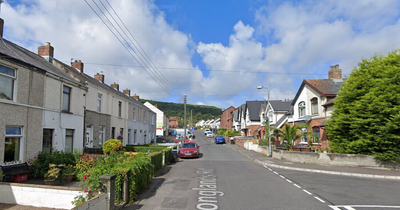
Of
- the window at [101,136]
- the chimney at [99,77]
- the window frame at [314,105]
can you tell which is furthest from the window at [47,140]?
the window frame at [314,105]

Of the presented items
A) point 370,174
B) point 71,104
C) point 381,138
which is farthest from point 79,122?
point 381,138

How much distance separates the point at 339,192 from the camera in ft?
29.0

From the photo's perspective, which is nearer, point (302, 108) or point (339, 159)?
point (339, 159)

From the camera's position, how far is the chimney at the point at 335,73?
25.0 m

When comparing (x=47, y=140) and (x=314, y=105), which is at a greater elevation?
(x=314, y=105)

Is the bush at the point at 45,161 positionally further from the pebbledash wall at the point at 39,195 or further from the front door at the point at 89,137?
the front door at the point at 89,137

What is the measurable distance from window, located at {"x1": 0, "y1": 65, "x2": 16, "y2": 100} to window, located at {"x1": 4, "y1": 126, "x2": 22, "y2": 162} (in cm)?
140

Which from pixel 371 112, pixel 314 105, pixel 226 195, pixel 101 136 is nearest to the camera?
pixel 226 195

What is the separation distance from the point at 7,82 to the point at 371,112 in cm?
1926

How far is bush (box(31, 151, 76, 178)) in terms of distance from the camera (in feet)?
36.9

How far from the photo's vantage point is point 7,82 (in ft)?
34.7

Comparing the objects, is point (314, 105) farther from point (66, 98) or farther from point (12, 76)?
point (12, 76)

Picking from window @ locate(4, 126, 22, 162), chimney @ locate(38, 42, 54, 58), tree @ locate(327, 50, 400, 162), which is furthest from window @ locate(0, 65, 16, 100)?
tree @ locate(327, 50, 400, 162)

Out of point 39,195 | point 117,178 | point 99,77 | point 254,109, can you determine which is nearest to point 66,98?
point 39,195
